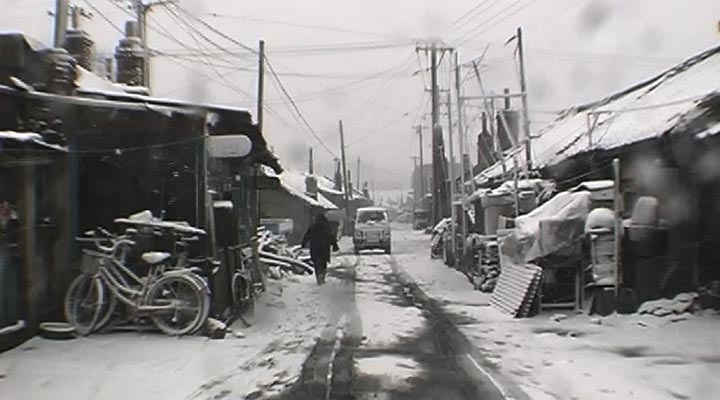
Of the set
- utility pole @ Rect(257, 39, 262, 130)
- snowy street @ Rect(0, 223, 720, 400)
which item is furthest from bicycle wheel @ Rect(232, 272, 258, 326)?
utility pole @ Rect(257, 39, 262, 130)

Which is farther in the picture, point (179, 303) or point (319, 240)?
point (319, 240)

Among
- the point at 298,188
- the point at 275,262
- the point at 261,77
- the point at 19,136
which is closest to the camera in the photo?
the point at 19,136

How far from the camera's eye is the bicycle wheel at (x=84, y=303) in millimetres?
9922

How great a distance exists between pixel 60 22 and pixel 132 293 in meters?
6.19

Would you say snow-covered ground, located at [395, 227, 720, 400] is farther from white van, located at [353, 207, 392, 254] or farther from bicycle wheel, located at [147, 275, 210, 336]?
white van, located at [353, 207, 392, 254]

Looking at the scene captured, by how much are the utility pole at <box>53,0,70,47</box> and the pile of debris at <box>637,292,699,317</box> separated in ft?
35.4

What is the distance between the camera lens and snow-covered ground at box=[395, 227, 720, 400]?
296 inches

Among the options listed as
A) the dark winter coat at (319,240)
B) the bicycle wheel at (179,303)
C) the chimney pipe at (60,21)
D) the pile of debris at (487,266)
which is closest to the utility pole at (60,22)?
the chimney pipe at (60,21)

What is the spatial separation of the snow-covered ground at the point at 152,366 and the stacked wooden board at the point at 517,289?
11.8 feet

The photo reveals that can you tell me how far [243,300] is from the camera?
42.2 ft

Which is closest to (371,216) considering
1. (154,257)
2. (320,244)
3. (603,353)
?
(320,244)

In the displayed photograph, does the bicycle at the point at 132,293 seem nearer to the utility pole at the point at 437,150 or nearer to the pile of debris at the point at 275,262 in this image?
the pile of debris at the point at 275,262

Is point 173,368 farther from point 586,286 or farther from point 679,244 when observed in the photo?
point 679,244

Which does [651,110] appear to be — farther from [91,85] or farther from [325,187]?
[325,187]
